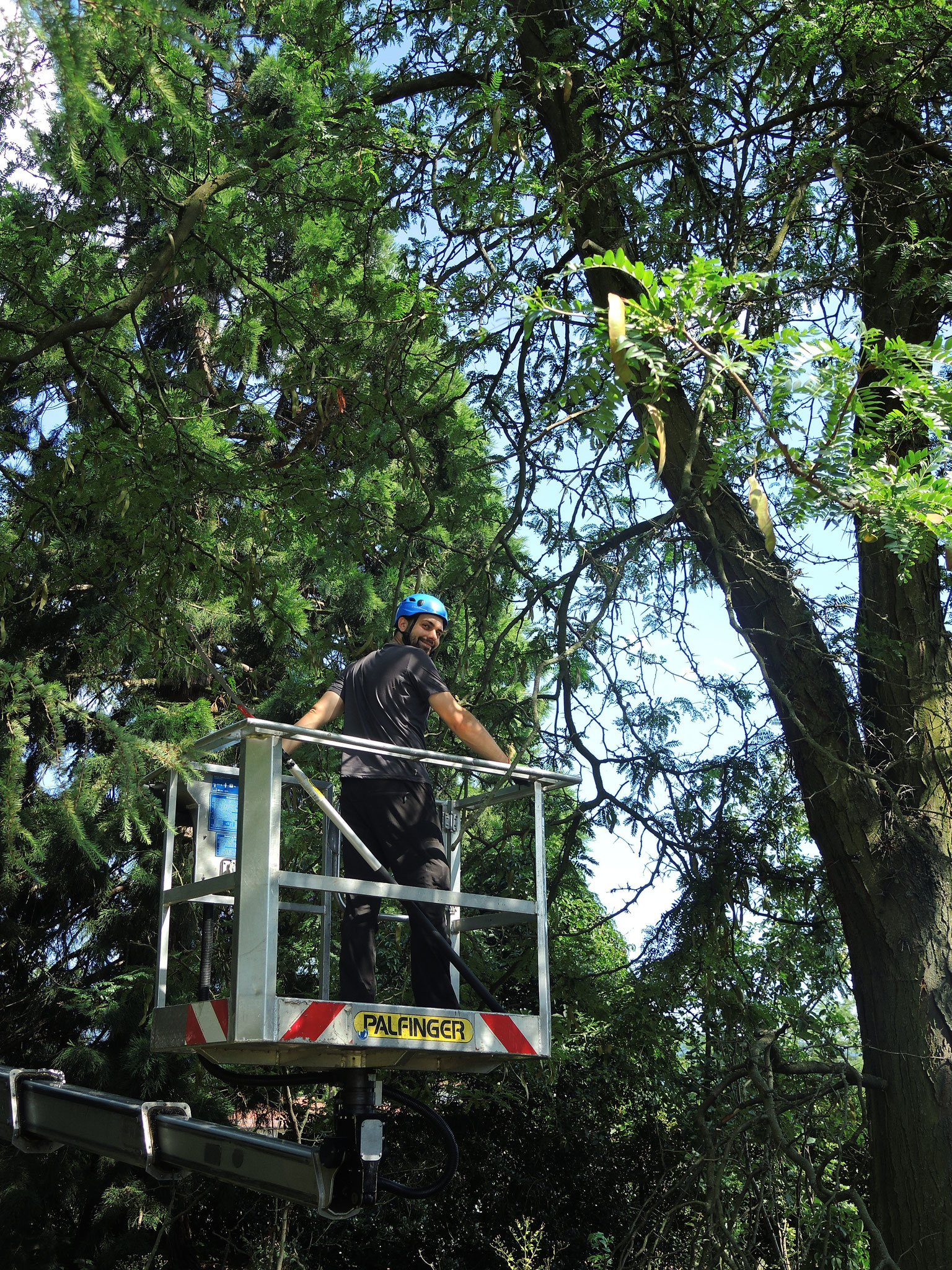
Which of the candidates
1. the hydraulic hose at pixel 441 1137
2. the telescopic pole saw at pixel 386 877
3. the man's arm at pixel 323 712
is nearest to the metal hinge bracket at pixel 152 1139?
the hydraulic hose at pixel 441 1137

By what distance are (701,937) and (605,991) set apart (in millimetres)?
1099

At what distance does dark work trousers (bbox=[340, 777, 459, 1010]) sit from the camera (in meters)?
4.53

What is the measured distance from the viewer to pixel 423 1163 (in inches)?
448

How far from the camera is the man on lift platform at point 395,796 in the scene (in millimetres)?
4566

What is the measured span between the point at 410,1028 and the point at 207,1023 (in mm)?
723

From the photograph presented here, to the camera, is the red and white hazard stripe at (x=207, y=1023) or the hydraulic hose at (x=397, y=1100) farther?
the hydraulic hose at (x=397, y=1100)

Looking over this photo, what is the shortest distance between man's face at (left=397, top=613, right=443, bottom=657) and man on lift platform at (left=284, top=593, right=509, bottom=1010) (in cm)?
18

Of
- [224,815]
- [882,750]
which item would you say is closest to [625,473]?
[882,750]

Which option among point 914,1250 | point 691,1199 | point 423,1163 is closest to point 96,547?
point 691,1199

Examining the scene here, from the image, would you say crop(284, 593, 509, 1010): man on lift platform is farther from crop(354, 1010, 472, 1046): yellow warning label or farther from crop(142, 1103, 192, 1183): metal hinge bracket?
crop(142, 1103, 192, 1183): metal hinge bracket

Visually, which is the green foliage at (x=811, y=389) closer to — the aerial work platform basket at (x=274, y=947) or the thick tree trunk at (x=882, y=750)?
the thick tree trunk at (x=882, y=750)

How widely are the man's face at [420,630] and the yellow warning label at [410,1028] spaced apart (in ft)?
5.96

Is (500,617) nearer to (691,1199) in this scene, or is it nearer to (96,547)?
(96,547)

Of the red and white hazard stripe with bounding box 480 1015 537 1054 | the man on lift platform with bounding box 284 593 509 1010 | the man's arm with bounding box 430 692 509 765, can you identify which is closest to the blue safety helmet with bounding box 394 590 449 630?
the man on lift platform with bounding box 284 593 509 1010
